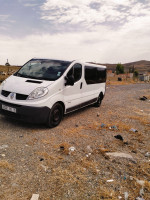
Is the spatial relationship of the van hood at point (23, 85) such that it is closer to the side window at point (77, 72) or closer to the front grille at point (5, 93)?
the front grille at point (5, 93)

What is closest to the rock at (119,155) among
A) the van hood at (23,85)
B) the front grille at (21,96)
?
the van hood at (23,85)

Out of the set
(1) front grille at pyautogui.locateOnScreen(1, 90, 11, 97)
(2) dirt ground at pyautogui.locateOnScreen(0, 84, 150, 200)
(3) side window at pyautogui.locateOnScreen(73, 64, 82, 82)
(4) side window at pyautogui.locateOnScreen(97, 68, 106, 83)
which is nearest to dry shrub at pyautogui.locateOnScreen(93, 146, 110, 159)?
(2) dirt ground at pyautogui.locateOnScreen(0, 84, 150, 200)

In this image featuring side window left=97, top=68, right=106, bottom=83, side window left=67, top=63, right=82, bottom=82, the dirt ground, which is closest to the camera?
the dirt ground

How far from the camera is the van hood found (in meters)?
4.52

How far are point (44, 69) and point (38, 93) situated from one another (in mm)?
1122

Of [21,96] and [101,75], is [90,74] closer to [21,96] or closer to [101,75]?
[101,75]

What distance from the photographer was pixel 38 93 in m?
4.48

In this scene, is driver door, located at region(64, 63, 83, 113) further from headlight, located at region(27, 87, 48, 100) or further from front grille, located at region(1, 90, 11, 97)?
front grille, located at region(1, 90, 11, 97)

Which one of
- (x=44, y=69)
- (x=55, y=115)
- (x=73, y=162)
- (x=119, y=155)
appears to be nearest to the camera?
(x=73, y=162)

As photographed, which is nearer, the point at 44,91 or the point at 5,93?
the point at 44,91

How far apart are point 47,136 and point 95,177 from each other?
1.86m

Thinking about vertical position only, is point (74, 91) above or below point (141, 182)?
above

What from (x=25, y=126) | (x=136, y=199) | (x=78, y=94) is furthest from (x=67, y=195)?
(x=78, y=94)

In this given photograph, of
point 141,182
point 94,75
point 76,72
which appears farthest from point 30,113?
point 94,75
